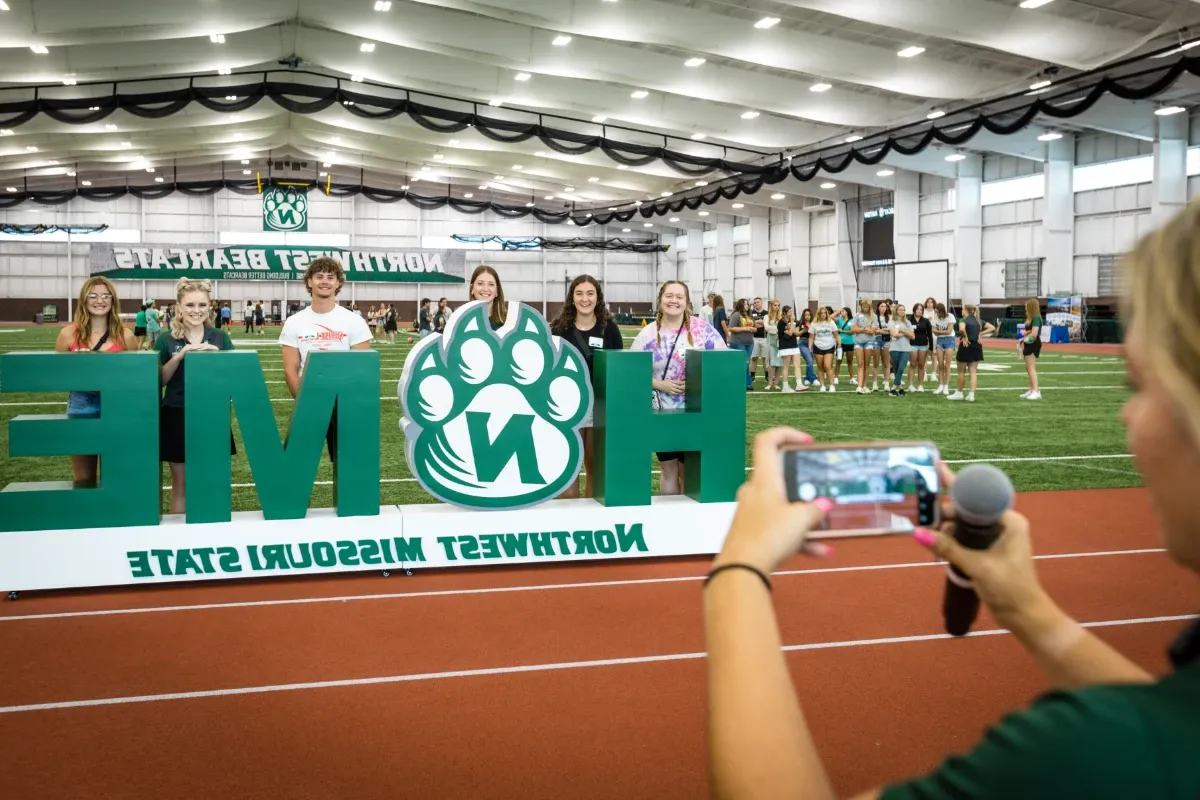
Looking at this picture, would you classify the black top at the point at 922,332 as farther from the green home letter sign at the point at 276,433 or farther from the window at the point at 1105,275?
the window at the point at 1105,275

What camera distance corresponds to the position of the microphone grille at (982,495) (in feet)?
4.22

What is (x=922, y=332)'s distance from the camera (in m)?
19.5

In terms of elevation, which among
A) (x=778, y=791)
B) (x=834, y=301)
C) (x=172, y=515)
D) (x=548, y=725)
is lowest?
(x=548, y=725)

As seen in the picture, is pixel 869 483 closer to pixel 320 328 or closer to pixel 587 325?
pixel 320 328

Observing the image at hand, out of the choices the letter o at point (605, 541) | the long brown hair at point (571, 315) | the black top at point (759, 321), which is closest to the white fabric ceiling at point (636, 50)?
the black top at point (759, 321)

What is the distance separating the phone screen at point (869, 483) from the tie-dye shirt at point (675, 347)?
247 inches

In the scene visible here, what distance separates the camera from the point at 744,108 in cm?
3303

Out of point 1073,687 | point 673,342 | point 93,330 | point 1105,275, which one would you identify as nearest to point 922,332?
point 673,342

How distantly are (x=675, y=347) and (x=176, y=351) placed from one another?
354cm

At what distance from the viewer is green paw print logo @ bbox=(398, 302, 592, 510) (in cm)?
697

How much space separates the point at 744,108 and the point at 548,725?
31033mm

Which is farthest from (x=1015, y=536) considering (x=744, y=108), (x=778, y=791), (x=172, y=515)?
(x=744, y=108)

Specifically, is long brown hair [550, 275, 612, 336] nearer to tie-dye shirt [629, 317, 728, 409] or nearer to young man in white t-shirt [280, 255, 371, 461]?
tie-dye shirt [629, 317, 728, 409]

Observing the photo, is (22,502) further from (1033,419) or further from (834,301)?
(834,301)
